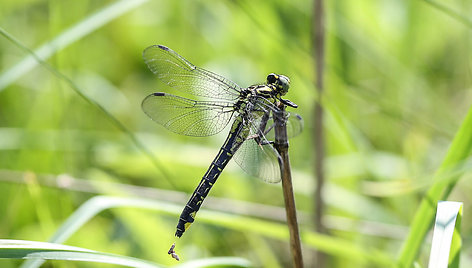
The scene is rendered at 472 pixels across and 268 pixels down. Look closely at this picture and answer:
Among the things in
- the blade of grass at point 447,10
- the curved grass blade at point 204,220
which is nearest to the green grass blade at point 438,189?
the curved grass blade at point 204,220

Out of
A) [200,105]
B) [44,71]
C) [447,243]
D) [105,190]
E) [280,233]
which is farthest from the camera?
[44,71]

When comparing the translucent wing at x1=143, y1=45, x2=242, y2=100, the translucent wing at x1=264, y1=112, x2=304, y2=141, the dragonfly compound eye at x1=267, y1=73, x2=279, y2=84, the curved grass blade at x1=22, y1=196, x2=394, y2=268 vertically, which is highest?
the translucent wing at x1=143, y1=45, x2=242, y2=100

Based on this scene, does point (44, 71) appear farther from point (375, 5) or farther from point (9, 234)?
point (375, 5)

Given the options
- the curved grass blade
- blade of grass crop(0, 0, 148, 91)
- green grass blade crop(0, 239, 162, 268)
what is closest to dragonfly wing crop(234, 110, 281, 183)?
the curved grass blade

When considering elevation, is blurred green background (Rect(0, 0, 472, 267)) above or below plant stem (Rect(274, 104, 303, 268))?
above

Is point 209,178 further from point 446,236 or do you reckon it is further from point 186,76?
point 446,236

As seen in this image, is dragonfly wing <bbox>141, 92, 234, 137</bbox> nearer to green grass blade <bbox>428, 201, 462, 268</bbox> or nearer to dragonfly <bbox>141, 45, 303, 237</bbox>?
dragonfly <bbox>141, 45, 303, 237</bbox>

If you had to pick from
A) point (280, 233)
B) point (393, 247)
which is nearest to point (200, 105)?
point (280, 233)
